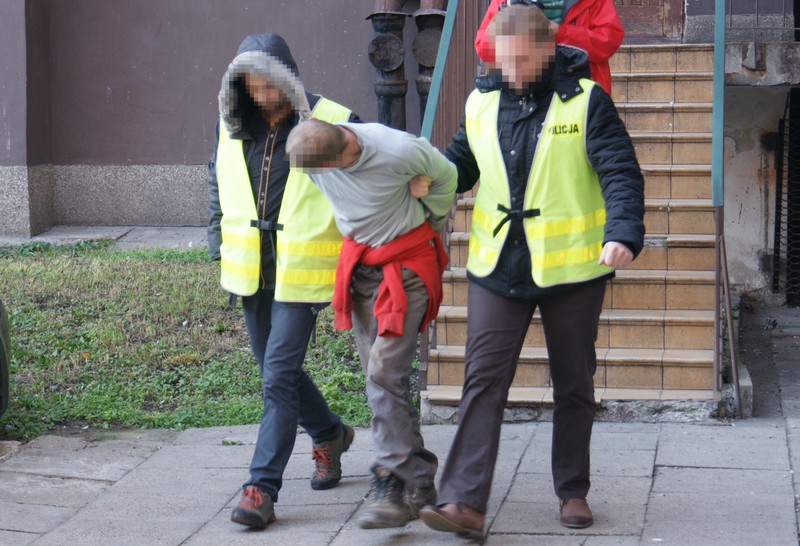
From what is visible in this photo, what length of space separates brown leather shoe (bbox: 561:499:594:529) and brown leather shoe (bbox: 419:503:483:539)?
37 centimetres

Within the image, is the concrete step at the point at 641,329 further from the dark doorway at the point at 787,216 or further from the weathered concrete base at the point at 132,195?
the weathered concrete base at the point at 132,195

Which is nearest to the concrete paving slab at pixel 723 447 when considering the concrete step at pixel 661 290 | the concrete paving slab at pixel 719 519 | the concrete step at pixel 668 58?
the concrete paving slab at pixel 719 519

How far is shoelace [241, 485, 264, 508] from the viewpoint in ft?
13.6

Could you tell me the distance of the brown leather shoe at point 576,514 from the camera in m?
4.04

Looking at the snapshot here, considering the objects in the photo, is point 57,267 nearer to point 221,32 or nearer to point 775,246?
point 221,32

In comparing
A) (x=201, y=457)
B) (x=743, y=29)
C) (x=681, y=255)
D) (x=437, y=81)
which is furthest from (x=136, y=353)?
(x=743, y=29)

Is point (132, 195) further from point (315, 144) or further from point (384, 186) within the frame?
point (315, 144)

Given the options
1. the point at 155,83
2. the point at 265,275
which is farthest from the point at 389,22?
the point at 265,275

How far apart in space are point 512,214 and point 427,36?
239 inches

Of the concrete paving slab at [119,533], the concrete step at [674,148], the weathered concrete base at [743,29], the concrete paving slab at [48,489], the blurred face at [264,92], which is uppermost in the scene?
the weathered concrete base at [743,29]

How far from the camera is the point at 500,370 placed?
12.8ft

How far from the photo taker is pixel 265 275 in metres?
4.36

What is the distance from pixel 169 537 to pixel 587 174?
2.00 meters

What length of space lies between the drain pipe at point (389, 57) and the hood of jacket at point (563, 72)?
589 cm
